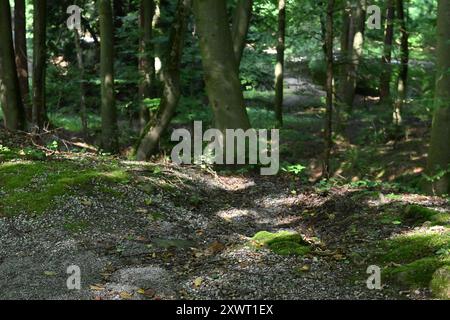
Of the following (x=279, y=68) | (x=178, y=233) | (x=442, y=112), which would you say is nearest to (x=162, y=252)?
(x=178, y=233)

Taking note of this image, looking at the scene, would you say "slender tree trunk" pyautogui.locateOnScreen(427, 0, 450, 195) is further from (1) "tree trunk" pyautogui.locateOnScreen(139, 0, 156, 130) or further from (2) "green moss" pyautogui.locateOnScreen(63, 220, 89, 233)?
(1) "tree trunk" pyautogui.locateOnScreen(139, 0, 156, 130)

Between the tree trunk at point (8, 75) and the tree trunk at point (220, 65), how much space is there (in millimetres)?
4090

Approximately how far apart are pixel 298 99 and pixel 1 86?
66.5 feet

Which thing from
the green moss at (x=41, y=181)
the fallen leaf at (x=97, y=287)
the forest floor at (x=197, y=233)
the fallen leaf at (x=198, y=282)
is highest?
the green moss at (x=41, y=181)

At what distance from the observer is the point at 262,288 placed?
517cm

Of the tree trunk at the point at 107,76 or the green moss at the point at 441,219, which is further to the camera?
the tree trunk at the point at 107,76

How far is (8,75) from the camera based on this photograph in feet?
38.4

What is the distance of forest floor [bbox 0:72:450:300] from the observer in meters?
5.22

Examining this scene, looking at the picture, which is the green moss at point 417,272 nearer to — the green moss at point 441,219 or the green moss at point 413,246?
the green moss at point 413,246

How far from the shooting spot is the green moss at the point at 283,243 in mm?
6051

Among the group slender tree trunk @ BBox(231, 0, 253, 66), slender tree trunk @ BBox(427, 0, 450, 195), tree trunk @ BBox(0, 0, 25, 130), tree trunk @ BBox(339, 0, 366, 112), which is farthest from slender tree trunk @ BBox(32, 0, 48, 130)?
tree trunk @ BBox(339, 0, 366, 112)

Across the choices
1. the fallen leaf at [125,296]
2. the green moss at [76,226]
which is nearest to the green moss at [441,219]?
the fallen leaf at [125,296]

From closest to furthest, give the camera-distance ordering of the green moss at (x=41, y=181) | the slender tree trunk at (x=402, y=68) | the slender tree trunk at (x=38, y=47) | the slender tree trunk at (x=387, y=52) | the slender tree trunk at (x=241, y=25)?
the green moss at (x=41, y=181) < the slender tree trunk at (x=38, y=47) < the slender tree trunk at (x=241, y=25) < the slender tree trunk at (x=387, y=52) < the slender tree trunk at (x=402, y=68)

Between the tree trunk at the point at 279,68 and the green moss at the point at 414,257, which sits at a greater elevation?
the tree trunk at the point at 279,68
